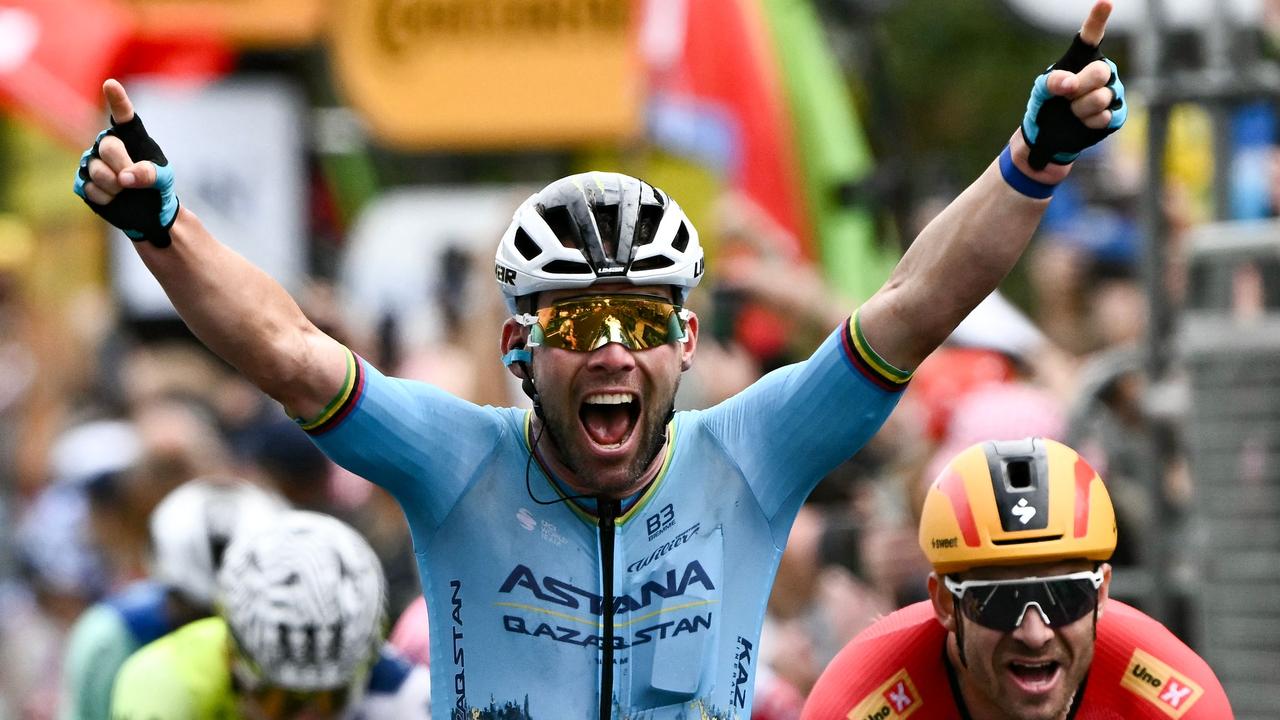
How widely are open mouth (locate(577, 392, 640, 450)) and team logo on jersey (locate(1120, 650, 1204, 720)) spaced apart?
153 centimetres

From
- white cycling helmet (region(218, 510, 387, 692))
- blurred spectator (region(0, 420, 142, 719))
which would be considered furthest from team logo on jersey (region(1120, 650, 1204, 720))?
blurred spectator (region(0, 420, 142, 719))

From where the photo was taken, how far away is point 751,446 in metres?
5.24

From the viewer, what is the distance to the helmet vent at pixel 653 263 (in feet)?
16.7

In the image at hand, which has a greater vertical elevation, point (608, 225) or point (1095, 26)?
point (1095, 26)

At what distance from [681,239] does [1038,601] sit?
1.25 m

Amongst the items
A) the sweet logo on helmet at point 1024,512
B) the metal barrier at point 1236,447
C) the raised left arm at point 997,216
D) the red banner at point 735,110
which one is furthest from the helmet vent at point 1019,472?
the red banner at point 735,110

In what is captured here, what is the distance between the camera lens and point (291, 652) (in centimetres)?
673

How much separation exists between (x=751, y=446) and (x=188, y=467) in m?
6.59

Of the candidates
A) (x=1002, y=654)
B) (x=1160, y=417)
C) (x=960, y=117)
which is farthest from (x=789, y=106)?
A: (x=960, y=117)

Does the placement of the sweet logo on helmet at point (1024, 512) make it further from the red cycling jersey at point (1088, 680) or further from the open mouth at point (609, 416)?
the open mouth at point (609, 416)

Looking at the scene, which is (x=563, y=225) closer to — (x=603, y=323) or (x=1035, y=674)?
(x=603, y=323)

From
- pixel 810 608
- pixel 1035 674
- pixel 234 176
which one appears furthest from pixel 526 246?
pixel 234 176

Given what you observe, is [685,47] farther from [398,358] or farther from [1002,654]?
[1002,654]

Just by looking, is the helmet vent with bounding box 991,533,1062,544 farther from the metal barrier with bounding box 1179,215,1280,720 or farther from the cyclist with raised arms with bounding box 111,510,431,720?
the metal barrier with bounding box 1179,215,1280,720
